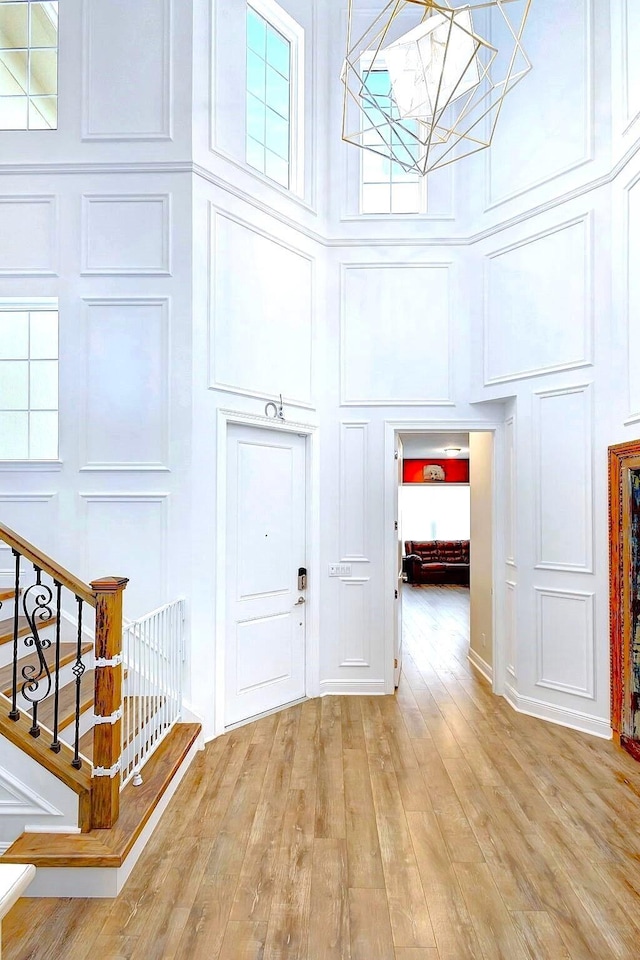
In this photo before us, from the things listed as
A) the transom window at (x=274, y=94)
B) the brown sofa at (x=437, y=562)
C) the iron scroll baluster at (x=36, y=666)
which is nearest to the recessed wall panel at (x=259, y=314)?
the transom window at (x=274, y=94)

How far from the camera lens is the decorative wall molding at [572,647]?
4.19m

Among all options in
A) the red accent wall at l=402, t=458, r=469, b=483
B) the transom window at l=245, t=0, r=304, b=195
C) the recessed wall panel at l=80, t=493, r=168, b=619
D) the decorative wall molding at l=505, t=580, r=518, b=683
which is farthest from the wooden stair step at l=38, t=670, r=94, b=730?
the red accent wall at l=402, t=458, r=469, b=483

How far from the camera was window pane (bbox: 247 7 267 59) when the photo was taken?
4.52 m

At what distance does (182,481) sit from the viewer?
3.90 m

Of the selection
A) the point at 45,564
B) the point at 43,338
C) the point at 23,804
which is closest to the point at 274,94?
the point at 43,338

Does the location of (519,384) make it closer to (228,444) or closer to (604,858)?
(228,444)

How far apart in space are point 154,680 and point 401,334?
3383mm

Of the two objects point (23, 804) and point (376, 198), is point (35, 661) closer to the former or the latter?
point (23, 804)

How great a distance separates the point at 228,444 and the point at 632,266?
297 centimetres

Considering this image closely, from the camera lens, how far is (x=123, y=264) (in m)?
3.96

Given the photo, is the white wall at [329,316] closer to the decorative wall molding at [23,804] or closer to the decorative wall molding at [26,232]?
the decorative wall molding at [26,232]

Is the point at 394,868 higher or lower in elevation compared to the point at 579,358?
lower

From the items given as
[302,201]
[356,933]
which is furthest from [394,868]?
[302,201]

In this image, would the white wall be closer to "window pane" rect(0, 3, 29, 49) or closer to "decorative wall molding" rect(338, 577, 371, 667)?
"decorative wall molding" rect(338, 577, 371, 667)
